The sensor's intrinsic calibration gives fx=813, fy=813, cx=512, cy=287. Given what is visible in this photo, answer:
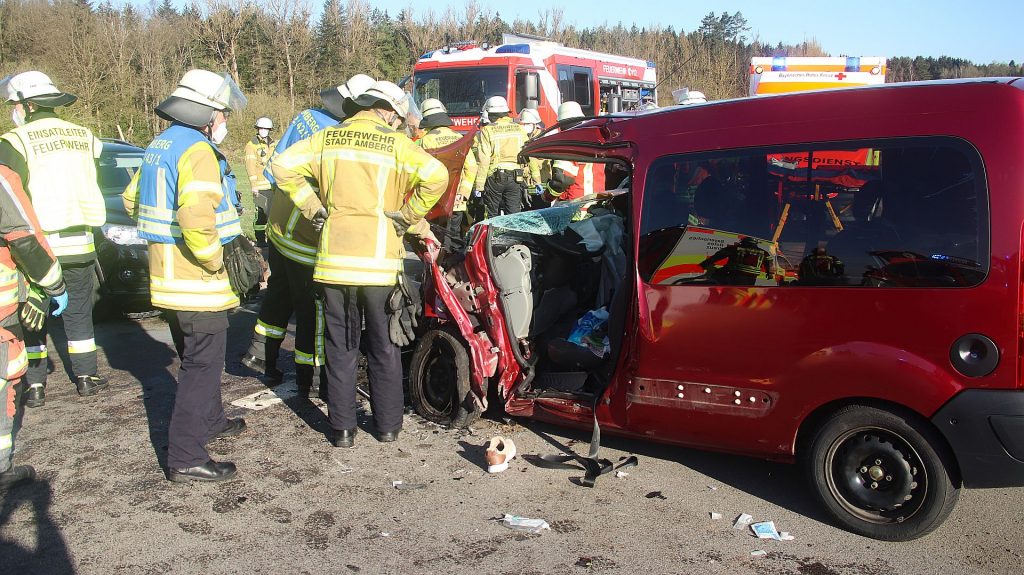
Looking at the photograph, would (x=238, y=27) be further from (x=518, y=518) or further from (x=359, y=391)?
(x=518, y=518)

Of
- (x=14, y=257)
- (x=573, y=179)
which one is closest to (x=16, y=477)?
(x=14, y=257)

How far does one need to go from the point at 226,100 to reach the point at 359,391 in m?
2.28

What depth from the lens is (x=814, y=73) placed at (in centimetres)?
1295

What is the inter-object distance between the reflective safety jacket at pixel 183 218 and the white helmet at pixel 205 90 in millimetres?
171

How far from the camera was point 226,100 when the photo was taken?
4.46 metres

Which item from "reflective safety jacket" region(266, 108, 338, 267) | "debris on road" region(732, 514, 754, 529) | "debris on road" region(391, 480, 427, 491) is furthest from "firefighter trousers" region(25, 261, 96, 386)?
"debris on road" region(732, 514, 754, 529)

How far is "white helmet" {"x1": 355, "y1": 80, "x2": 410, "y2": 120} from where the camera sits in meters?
4.60

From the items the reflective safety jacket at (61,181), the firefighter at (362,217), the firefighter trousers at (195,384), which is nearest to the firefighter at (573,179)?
the firefighter at (362,217)

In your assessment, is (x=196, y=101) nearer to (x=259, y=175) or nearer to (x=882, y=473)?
(x=882, y=473)

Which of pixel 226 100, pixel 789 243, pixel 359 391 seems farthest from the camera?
Result: pixel 359 391

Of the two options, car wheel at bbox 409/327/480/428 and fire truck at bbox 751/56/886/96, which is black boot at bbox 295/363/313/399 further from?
fire truck at bbox 751/56/886/96

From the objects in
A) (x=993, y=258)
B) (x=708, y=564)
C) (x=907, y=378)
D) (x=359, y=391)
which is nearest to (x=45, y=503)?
(x=359, y=391)

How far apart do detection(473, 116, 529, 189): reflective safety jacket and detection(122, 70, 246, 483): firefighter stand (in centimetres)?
618

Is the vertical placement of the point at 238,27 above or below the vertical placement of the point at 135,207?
above
